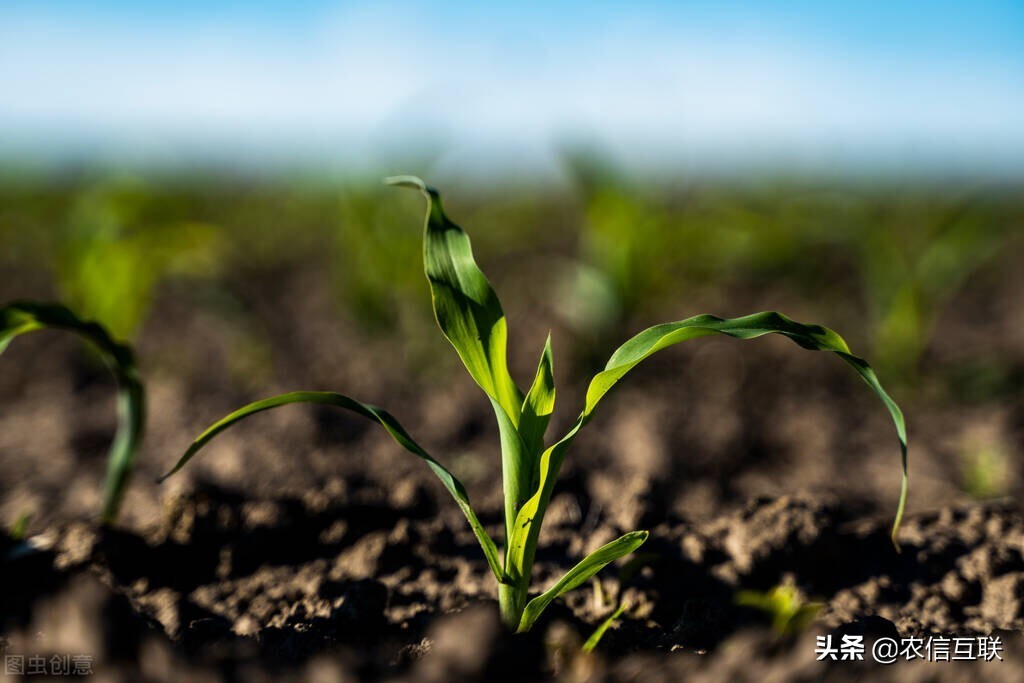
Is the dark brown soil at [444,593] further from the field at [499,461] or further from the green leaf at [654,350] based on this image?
the green leaf at [654,350]

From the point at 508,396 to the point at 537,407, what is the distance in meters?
0.04

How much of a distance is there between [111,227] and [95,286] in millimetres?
247

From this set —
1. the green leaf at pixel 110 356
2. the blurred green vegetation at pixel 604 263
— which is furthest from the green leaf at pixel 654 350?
the blurred green vegetation at pixel 604 263

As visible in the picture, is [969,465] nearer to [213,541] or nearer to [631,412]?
[631,412]

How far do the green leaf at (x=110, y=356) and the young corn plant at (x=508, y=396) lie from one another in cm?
36

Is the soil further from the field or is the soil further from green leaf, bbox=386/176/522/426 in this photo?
green leaf, bbox=386/176/522/426

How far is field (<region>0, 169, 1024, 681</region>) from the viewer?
41.5 inches

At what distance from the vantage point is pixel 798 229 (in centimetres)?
348

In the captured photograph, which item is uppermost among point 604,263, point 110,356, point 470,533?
point 110,356

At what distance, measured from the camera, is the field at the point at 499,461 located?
1.05m

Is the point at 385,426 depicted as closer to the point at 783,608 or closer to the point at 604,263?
the point at 783,608

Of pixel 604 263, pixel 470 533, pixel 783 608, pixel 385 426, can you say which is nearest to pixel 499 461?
pixel 470 533

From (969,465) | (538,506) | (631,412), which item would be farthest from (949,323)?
(538,506)

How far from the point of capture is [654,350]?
888mm
